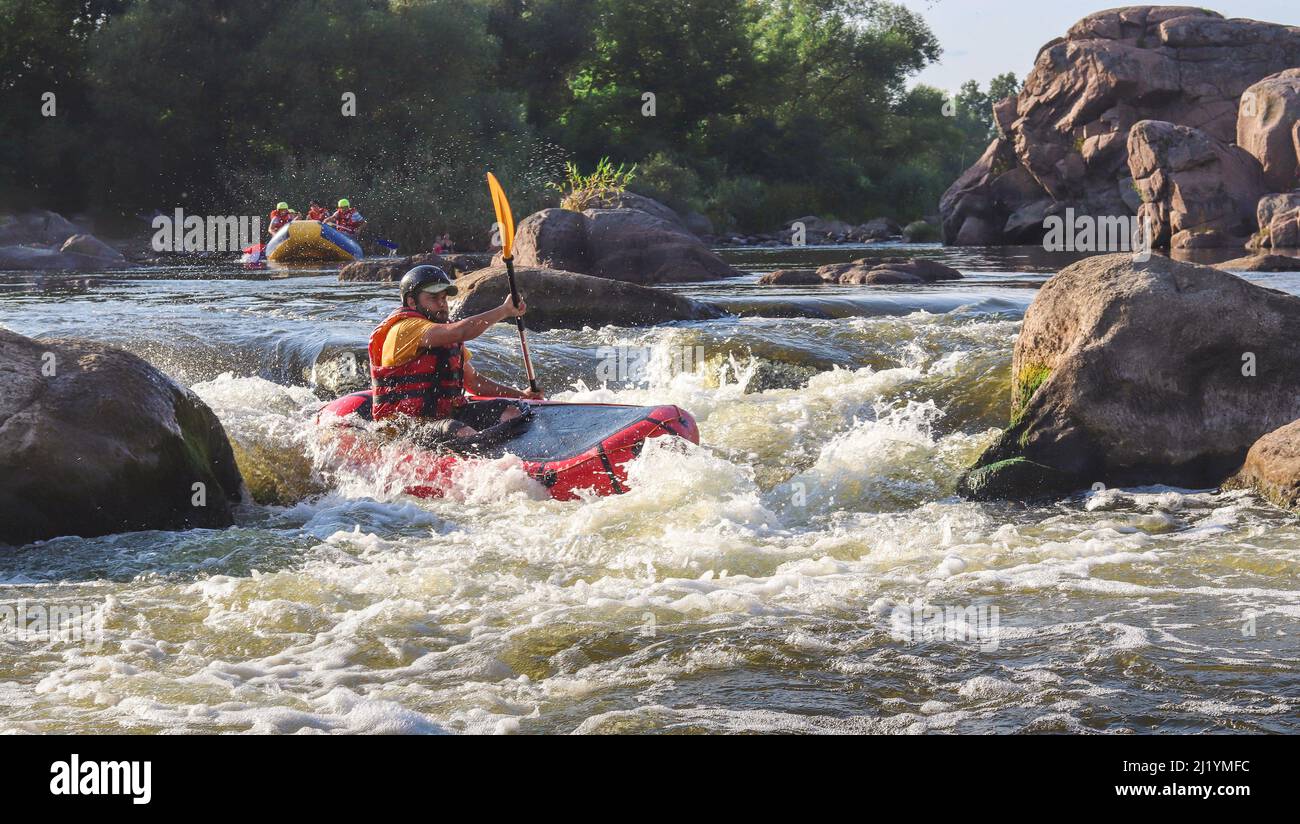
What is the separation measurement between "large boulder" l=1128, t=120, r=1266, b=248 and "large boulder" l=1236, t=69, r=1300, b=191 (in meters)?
0.28

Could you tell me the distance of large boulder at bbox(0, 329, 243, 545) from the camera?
21.1ft

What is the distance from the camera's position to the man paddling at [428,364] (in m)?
7.51

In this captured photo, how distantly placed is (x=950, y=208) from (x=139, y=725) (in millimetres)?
32648

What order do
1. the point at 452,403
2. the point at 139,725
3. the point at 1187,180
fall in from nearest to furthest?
1. the point at 139,725
2. the point at 452,403
3. the point at 1187,180

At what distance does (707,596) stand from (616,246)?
42.0 feet

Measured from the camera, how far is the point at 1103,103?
107 ft

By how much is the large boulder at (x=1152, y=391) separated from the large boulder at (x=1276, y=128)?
2021cm

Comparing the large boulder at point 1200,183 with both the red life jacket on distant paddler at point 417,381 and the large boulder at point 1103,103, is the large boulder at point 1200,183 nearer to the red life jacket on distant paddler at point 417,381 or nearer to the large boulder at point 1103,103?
the large boulder at point 1103,103

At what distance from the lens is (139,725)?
4184 millimetres

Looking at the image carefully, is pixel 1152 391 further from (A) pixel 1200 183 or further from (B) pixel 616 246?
(A) pixel 1200 183

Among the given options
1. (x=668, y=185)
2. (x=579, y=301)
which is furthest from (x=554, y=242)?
(x=668, y=185)

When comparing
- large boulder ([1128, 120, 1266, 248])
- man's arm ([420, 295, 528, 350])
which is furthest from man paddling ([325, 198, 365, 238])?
man's arm ([420, 295, 528, 350])
